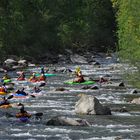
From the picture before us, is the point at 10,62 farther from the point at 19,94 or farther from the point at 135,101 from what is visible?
the point at 135,101

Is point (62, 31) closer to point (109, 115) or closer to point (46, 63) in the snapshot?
point (46, 63)

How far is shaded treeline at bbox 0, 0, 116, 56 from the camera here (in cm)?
6612

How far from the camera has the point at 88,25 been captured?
8806 centimetres

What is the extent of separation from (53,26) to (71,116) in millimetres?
52531

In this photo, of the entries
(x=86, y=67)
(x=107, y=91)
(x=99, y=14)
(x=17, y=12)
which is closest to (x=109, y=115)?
(x=107, y=91)

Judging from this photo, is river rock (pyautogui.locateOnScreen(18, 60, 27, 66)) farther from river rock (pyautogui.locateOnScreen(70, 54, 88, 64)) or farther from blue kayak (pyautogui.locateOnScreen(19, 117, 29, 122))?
blue kayak (pyautogui.locateOnScreen(19, 117, 29, 122))

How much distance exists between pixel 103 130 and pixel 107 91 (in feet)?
43.3

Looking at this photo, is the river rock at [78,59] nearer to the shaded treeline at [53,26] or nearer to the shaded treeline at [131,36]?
the shaded treeline at [53,26]

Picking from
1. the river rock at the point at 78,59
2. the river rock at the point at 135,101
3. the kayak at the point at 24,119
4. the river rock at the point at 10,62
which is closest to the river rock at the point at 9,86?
the river rock at the point at 135,101

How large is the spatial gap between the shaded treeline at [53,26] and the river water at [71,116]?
26.4 metres

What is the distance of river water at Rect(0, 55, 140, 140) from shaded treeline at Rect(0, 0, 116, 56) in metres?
26.4

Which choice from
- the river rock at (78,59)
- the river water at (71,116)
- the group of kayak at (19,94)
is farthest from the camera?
the river rock at (78,59)

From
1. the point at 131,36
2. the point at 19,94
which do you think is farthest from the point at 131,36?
the point at 19,94

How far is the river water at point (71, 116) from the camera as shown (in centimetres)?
2250
